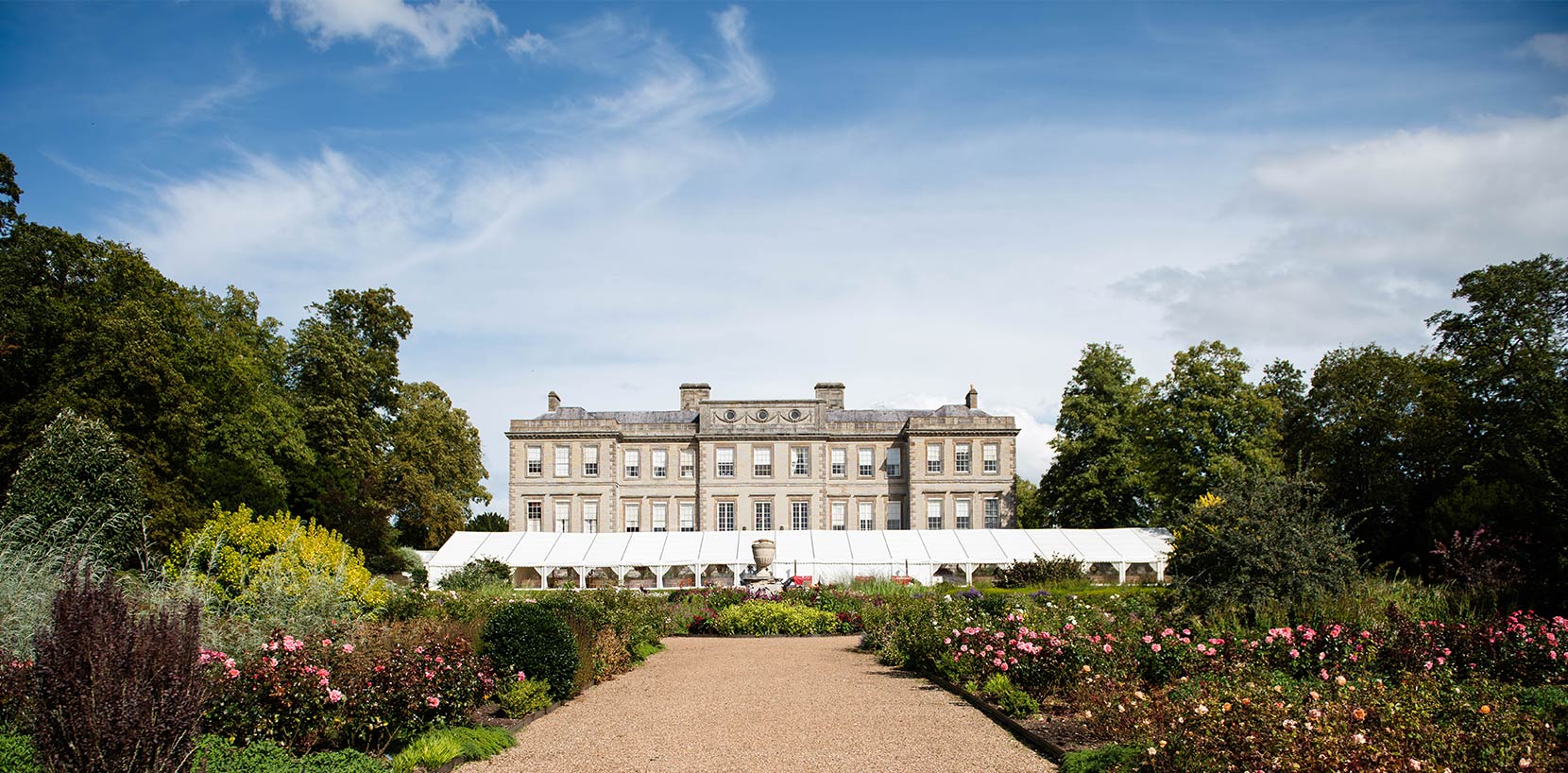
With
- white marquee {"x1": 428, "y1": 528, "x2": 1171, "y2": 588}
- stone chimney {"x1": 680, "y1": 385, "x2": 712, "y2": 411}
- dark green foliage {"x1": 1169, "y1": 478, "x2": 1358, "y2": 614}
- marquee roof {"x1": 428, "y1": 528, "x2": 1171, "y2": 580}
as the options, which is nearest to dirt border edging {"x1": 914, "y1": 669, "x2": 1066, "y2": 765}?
dark green foliage {"x1": 1169, "y1": 478, "x2": 1358, "y2": 614}

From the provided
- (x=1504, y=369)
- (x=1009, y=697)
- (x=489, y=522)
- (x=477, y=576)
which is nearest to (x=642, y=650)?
(x=1009, y=697)

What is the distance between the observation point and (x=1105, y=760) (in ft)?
21.9

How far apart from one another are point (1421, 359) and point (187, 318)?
3618 cm

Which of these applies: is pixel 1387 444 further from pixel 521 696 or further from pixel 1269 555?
pixel 521 696

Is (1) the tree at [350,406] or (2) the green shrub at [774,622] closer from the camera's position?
(2) the green shrub at [774,622]

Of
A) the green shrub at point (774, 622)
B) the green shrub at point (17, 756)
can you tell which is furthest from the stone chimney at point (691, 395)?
the green shrub at point (17, 756)

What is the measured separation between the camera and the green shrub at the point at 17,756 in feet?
19.1

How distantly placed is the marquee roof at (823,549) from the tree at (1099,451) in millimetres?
4726

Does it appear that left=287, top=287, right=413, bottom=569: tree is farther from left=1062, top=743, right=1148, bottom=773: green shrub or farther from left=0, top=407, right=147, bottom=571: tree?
left=1062, top=743, right=1148, bottom=773: green shrub

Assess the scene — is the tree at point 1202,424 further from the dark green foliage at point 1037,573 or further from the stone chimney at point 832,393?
the stone chimney at point 832,393

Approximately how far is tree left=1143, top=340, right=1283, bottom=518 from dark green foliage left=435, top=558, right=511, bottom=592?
2085 cm

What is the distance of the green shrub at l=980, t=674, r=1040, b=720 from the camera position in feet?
29.2

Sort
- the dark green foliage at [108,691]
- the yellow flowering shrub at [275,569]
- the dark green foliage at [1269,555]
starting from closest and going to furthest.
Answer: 1. the dark green foliage at [108,691]
2. the yellow flowering shrub at [275,569]
3. the dark green foliage at [1269,555]

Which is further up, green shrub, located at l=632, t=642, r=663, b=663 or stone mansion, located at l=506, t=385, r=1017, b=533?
stone mansion, located at l=506, t=385, r=1017, b=533
